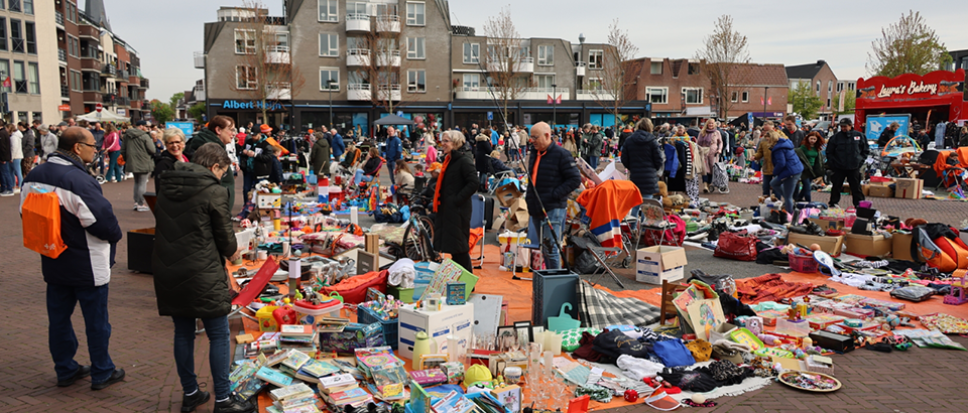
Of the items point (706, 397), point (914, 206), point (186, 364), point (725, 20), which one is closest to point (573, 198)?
point (706, 397)

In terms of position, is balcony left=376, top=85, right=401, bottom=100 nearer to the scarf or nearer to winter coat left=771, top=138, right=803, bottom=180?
winter coat left=771, top=138, right=803, bottom=180

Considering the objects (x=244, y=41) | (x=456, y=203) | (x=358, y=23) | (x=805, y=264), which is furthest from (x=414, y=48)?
Result: (x=456, y=203)

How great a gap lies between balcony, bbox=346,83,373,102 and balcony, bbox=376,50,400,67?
204cm

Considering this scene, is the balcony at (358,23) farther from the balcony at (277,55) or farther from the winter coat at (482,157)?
the winter coat at (482,157)

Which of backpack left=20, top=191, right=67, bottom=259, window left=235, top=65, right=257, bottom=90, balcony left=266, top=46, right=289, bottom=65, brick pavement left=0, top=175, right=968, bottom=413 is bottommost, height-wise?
brick pavement left=0, top=175, right=968, bottom=413

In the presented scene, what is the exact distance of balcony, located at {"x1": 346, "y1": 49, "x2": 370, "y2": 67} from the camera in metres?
45.4

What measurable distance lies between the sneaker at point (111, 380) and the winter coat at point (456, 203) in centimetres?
317

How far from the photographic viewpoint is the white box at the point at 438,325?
4836 mm

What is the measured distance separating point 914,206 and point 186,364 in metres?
14.6

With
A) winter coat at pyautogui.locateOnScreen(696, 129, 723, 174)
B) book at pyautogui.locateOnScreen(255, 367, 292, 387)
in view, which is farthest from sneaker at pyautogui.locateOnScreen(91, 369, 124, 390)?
winter coat at pyautogui.locateOnScreen(696, 129, 723, 174)

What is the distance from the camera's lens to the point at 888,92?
101ft

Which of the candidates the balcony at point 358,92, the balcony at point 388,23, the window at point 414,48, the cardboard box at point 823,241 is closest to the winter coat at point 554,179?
the cardboard box at point 823,241

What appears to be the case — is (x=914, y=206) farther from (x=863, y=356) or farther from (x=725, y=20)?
(x=725, y=20)

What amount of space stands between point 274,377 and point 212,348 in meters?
0.65
